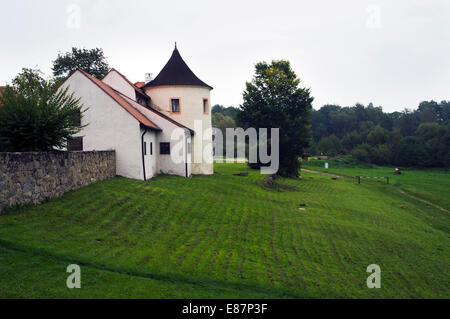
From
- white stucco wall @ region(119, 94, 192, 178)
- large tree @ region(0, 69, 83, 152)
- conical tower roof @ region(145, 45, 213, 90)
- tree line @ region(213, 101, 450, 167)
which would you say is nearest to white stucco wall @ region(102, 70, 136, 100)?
white stucco wall @ region(119, 94, 192, 178)

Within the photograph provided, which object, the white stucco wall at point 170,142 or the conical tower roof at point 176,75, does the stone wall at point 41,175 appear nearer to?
the white stucco wall at point 170,142

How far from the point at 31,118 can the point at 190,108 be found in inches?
768

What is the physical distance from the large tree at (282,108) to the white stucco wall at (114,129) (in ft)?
80.7

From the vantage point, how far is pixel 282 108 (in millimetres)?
45688

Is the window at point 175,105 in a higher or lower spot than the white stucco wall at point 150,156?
higher

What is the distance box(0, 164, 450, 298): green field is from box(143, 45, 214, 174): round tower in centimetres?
1139

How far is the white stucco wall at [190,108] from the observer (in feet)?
110

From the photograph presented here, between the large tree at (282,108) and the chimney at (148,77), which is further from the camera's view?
the large tree at (282,108)

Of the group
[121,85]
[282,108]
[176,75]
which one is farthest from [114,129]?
[282,108]

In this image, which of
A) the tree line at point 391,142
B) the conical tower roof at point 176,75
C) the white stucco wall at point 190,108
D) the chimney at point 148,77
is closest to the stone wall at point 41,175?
the white stucco wall at point 190,108

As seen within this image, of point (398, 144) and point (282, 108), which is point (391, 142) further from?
point (282, 108)

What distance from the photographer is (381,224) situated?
21.4 metres
